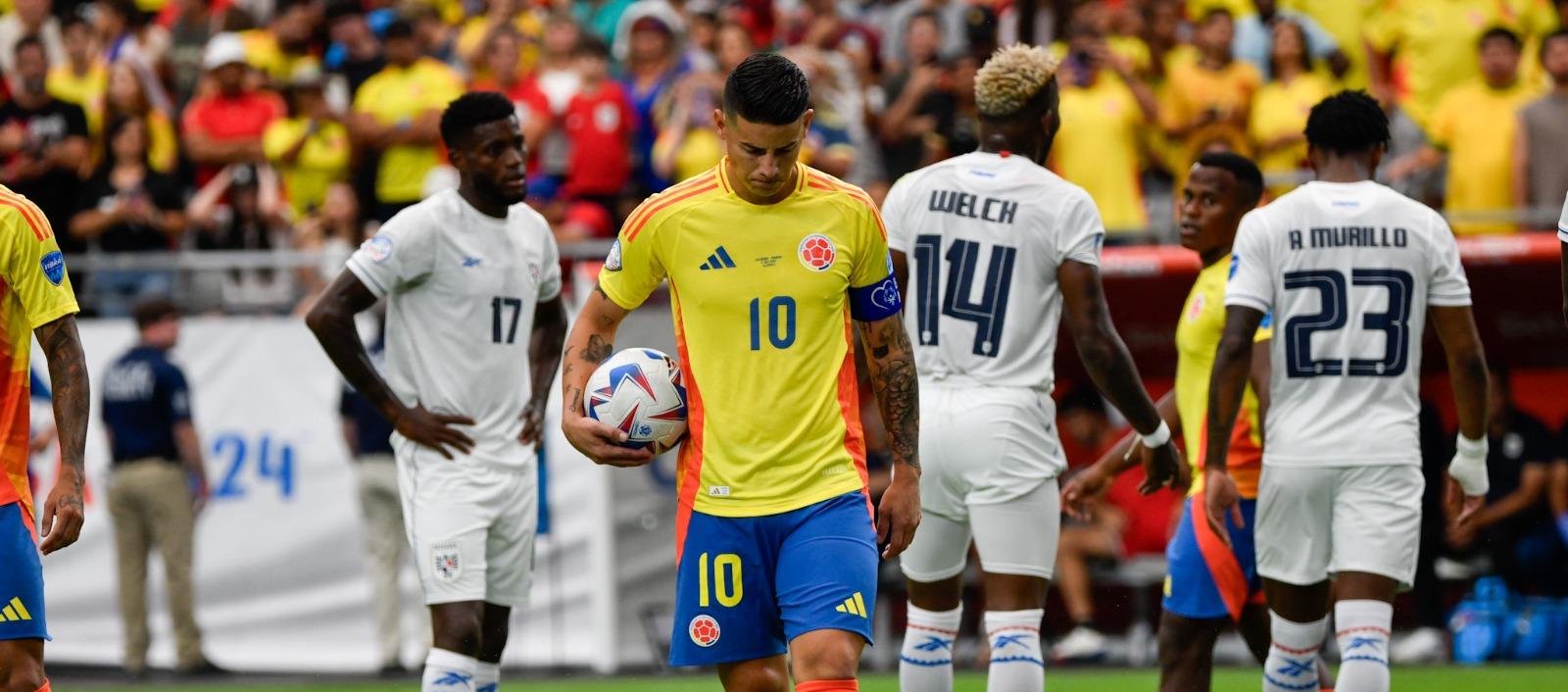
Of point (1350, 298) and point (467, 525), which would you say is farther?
point (467, 525)

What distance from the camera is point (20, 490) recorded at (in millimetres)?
6504

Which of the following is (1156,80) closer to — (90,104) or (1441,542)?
(1441,542)

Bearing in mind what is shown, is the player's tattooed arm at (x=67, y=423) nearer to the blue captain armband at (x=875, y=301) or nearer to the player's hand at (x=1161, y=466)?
the blue captain armband at (x=875, y=301)

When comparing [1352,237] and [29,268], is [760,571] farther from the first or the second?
[1352,237]

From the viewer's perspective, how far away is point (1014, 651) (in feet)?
25.9

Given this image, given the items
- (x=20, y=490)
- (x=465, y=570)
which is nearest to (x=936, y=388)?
(x=465, y=570)

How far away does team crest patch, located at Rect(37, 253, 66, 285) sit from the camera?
256 inches

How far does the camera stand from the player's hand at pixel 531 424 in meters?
8.52

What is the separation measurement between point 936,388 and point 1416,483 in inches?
74.3

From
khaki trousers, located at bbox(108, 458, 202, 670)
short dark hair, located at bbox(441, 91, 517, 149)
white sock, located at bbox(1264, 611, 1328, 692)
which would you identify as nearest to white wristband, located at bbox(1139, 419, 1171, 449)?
white sock, located at bbox(1264, 611, 1328, 692)

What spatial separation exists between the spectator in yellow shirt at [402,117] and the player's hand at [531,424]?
725 centimetres

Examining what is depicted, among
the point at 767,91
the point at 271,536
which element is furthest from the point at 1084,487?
the point at 271,536

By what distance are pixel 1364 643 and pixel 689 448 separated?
2.87 m

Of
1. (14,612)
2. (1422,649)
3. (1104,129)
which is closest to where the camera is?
(14,612)
